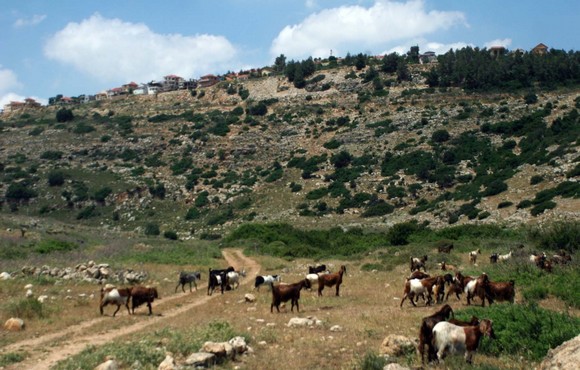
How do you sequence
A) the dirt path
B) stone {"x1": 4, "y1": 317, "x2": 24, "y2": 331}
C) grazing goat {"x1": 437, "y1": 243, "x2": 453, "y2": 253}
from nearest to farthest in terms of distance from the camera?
the dirt path
stone {"x1": 4, "y1": 317, "x2": 24, "y2": 331}
grazing goat {"x1": 437, "y1": 243, "x2": 453, "y2": 253}

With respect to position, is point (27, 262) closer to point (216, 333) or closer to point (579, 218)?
point (216, 333)

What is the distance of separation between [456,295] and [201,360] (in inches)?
426

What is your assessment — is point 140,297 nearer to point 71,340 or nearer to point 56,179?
point 71,340

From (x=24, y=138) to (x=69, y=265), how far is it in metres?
81.6

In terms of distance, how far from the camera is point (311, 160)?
76.9 meters

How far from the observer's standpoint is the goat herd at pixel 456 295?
9.38 meters

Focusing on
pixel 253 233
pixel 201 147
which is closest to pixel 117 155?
pixel 201 147

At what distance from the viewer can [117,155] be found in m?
87.8

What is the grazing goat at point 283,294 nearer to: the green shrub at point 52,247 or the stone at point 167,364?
the stone at point 167,364

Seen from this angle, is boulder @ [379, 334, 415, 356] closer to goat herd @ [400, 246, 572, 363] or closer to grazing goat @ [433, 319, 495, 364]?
goat herd @ [400, 246, 572, 363]

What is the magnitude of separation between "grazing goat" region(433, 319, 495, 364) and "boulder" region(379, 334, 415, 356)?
1145 millimetres

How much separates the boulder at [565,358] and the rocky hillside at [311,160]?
1387 inches

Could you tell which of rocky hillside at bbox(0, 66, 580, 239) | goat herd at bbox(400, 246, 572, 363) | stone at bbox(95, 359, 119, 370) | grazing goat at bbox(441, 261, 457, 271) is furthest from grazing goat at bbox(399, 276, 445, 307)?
rocky hillside at bbox(0, 66, 580, 239)

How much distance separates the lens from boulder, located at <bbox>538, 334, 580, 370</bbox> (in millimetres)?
7035
